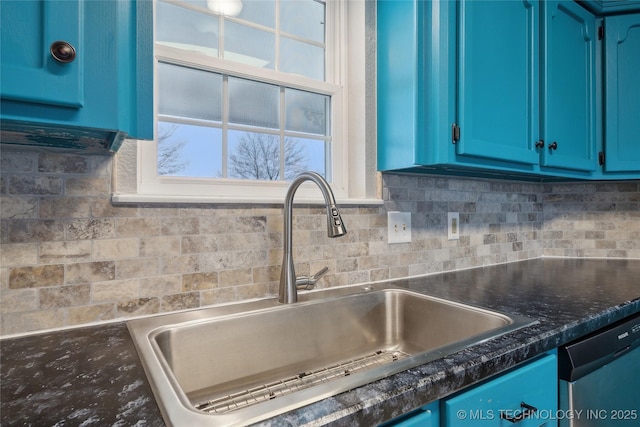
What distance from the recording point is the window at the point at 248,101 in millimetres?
1151

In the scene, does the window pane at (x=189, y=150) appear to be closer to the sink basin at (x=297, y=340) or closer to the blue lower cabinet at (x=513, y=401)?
the sink basin at (x=297, y=340)

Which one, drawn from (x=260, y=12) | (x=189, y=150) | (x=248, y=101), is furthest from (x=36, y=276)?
(x=260, y=12)

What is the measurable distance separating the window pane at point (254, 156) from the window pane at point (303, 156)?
1.9 inches

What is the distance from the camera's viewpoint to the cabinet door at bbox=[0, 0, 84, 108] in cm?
53

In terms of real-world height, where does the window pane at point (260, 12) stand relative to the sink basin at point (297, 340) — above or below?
above

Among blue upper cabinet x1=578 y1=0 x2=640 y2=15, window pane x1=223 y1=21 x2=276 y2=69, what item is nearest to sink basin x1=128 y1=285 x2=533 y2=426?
window pane x1=223 y1=21 x2=276 y2=69

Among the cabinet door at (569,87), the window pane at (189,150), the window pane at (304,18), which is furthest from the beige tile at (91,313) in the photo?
the cabinet door at (569,87)

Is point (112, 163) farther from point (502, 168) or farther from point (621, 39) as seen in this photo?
point (621, 39)

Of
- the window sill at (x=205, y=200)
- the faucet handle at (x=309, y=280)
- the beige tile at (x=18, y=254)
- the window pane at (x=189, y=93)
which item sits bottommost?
the faucet handle at (x=309, y=280)

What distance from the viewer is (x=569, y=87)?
1.65 meters

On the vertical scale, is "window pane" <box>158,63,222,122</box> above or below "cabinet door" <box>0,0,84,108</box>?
above

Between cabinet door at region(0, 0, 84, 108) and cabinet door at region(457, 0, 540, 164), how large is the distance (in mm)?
1119

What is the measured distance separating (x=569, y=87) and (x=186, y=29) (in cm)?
169

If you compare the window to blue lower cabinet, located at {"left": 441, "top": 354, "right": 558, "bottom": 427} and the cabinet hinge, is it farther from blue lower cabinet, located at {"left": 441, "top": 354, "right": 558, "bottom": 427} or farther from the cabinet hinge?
blue lower cabinet, located at {"left": 441, "top": 354, "right": 558, "bottom": 427}
